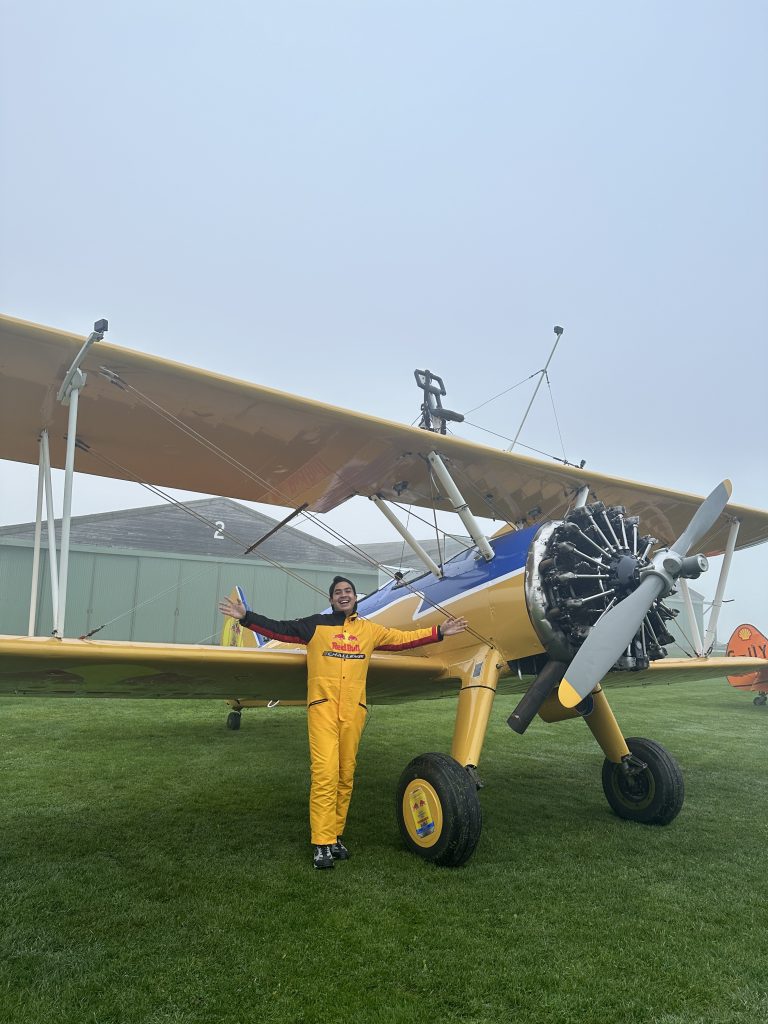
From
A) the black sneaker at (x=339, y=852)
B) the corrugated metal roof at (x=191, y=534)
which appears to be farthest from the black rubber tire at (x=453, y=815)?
the corrugated metal roof at (x=191, y=534)

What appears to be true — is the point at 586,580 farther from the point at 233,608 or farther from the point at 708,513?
the point at 233,608

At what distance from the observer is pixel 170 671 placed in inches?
167

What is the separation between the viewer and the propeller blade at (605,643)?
395 centimetres

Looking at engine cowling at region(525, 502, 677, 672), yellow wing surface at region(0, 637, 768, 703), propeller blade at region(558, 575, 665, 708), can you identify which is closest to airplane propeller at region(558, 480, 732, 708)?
propeller blade at region(558, 575, 665, 708)

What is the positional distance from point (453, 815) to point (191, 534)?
18.6 meters

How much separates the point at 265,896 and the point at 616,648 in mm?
2360

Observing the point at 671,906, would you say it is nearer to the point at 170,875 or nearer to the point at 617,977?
the point at 617,977

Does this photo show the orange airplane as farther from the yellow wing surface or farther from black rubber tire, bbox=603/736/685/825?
black rubber tire, bbox=603/736/685/825

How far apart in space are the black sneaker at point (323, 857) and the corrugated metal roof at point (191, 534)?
14.7m

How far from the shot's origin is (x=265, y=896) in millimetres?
3377

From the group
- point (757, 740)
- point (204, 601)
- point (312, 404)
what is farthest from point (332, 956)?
point (204, 601)

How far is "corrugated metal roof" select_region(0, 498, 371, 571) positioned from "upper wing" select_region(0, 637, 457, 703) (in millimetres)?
13436

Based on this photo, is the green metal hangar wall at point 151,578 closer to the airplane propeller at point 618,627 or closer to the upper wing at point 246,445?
the upper wing at point 246,445

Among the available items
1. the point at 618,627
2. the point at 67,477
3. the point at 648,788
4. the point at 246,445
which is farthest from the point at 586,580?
the point at 67,477
